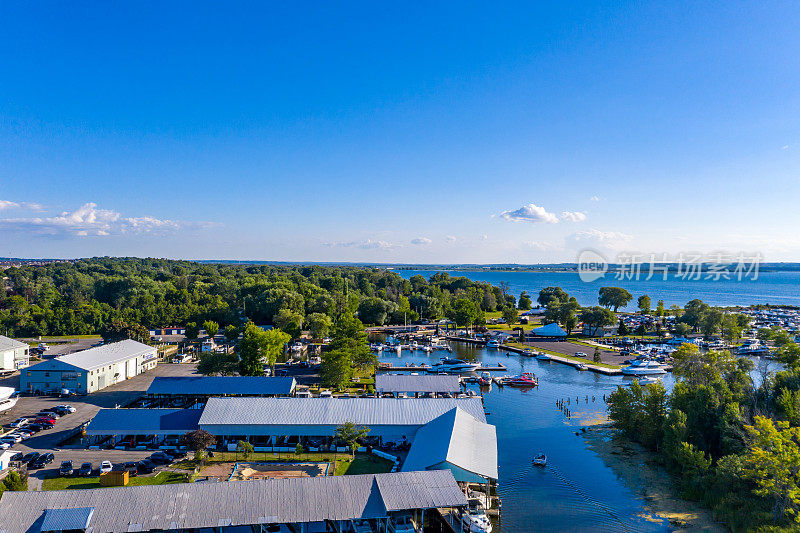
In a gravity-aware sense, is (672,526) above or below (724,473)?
below

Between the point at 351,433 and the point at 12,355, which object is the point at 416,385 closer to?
the point at 351,433

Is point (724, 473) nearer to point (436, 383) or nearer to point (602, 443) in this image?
point (602, 443)

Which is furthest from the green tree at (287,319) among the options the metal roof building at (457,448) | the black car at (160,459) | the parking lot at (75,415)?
the metal roof building at (457,448)

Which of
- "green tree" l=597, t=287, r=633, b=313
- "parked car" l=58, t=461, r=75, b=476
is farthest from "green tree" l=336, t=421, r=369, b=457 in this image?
"green tree" l=597, t=287, r=633, b=313

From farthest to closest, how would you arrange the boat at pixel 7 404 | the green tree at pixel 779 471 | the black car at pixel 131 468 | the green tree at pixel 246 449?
the boat at pixel 7 404 < the green tree at pixel 246 449 < the black car at pixel 131 468 < the green tree at pixel 779 471

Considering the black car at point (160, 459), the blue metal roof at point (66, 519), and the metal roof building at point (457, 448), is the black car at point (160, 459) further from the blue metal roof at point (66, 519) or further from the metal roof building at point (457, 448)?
the metal roof building at point (457, 448)

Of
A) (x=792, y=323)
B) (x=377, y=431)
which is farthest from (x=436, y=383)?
(x=792, y=323)

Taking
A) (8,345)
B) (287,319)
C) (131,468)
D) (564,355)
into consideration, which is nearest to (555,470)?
(131,468)
